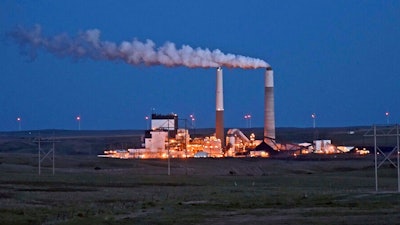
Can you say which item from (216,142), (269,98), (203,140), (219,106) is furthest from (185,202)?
(269,98)

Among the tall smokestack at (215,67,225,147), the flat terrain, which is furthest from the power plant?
the flat terrain

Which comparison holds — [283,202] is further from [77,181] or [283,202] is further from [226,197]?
[77,181]

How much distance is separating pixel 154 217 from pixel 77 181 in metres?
36.0

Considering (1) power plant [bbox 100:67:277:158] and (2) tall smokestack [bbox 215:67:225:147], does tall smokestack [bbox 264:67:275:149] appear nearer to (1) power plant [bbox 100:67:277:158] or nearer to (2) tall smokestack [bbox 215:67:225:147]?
(1) power plant [bbox 100:67:277:158]

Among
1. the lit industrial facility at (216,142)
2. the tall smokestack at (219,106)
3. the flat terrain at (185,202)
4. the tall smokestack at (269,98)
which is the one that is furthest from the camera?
the tall smokestack at (269,98)

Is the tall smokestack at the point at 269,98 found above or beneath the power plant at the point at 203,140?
above

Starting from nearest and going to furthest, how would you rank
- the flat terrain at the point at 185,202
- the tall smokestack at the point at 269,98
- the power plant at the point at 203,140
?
the flat terrain at the point at 185,202
the power plant at the point at 203,140
the tall smokestack at the point at 269,98

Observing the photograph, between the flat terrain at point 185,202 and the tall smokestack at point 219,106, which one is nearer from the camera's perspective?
the flat terrain at point 185,202

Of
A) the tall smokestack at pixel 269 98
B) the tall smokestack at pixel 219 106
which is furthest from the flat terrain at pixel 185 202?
the tall smokestack at pixel 269 98

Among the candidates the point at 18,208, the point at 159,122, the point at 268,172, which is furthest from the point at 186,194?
the point at 159,122

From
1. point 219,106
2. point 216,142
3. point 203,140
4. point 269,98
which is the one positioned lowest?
point 216,142

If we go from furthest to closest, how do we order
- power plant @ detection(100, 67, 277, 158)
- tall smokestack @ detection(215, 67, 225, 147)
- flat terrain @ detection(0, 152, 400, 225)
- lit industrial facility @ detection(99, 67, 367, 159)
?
tall smokestack @ detection(215, 67, 225, 147) → lit industrial facility @ detection(99, 67, 367, 159) → power plant @ detection(100, 67, 277, 158) → flat terrain @ detection(0, 152, 400, 225)

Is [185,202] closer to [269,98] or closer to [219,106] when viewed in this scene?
[219,106]

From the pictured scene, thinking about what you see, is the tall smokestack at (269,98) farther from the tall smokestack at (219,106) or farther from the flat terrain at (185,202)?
the flat terrain at (185,202)
